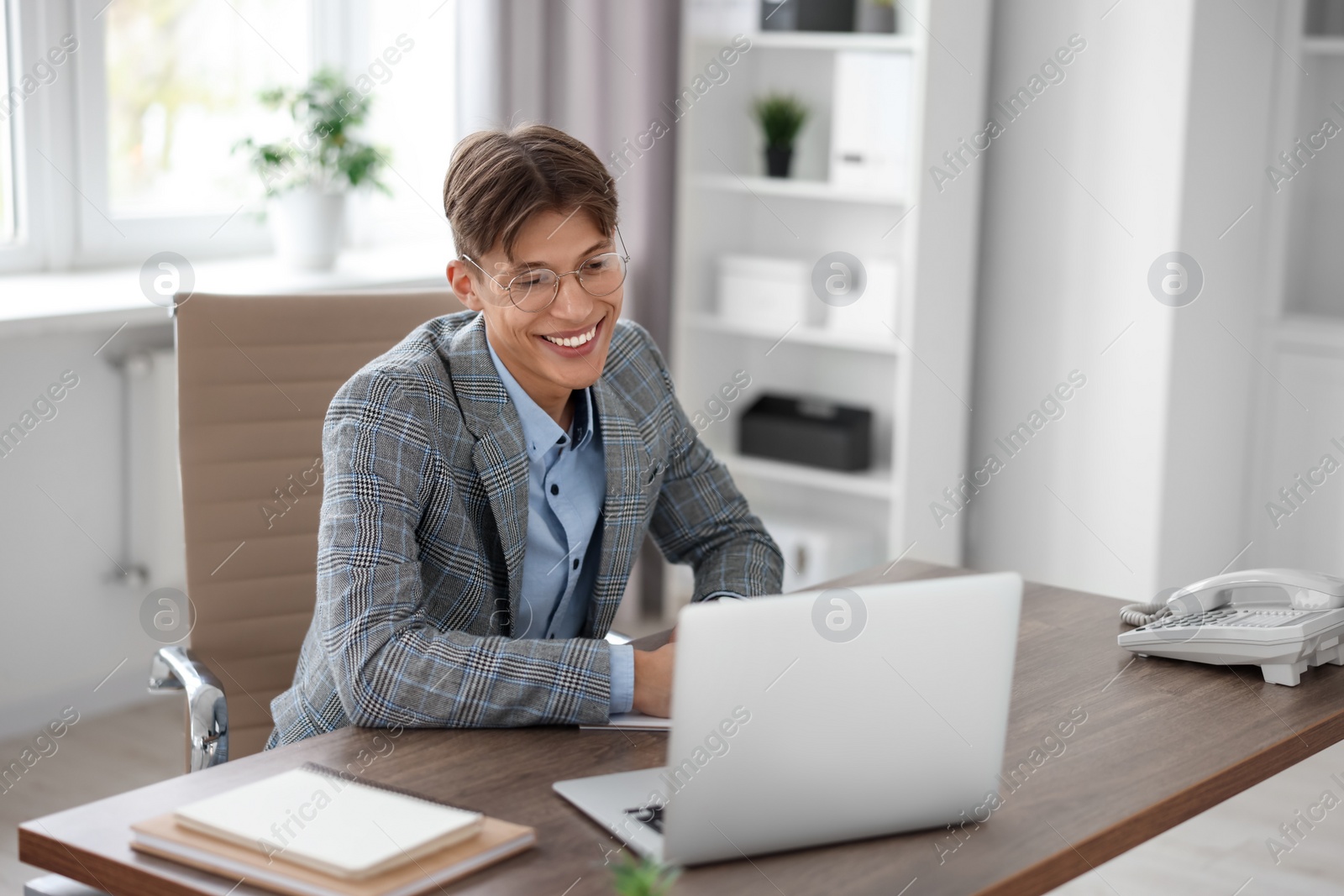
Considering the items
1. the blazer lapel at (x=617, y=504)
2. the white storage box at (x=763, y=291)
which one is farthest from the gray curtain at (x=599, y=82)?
the blazer lapel at (x=617, y=504)

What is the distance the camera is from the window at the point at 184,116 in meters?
3.33

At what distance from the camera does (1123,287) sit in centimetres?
346

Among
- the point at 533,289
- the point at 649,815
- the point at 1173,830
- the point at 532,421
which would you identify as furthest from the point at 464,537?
the point at 1173,830

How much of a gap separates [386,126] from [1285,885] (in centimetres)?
290

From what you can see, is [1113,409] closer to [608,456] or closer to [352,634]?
[608,456]

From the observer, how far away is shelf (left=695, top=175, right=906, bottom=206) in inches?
143

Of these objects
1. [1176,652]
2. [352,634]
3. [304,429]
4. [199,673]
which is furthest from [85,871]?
[1176,652]

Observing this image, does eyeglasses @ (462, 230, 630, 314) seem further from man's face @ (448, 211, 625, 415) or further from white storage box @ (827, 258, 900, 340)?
white storage box @ (827, 258, 900, 340)

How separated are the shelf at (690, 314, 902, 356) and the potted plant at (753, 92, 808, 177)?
1.34 ft

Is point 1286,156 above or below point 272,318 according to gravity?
above

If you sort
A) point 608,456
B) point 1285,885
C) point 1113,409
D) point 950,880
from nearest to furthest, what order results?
1. point 950,880
2. point 608,456
3. point 1285,885
4. point 1113,409

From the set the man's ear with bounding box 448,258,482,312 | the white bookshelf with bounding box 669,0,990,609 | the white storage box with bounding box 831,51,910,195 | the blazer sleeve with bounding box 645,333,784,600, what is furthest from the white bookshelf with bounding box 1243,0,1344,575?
the man's ear with bounding box 448,258,482,312

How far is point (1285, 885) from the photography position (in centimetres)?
267

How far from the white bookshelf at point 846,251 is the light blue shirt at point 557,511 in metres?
1.93
